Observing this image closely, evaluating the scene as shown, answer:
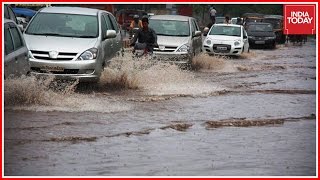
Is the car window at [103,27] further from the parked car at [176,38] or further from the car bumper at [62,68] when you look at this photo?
the parked car at [176,38]

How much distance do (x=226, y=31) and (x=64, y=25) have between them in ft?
47.6

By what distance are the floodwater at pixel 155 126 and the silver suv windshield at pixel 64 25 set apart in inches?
38.8

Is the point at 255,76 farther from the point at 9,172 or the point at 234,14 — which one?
the point at 234,14

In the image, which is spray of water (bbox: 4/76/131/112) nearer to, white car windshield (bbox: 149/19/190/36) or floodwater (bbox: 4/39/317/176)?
floodwater (bbox: 4/39/317/176)

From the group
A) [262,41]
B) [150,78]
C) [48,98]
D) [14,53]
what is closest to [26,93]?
[48,98]

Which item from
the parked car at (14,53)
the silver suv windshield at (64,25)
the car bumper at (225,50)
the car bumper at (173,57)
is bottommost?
the car bumper at (225,50)

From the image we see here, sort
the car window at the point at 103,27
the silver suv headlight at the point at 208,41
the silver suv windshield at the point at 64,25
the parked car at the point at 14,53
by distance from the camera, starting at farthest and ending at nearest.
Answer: the silver suv headlight at the point at 208,41 < the car window at the point at 103,27 < the silver suv windshield at the point at 64,25 < the parked car at the point at 14,53

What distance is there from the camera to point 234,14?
227 ft

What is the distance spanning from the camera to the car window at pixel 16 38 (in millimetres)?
10847

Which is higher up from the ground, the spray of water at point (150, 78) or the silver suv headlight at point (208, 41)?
the spray of water at point (150, 78)

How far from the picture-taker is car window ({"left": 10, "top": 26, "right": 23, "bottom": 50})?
1085 cm

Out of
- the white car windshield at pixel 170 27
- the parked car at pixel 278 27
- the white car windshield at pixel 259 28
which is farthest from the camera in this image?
the parked car at pixel 278 27

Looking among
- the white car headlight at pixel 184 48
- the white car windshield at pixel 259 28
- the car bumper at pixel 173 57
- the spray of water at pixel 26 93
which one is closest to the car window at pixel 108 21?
the car bumper at pixel 173 57

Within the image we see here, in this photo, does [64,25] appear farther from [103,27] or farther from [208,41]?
[208,41]
